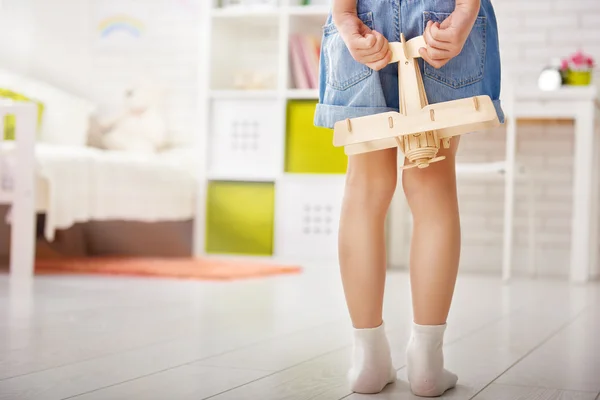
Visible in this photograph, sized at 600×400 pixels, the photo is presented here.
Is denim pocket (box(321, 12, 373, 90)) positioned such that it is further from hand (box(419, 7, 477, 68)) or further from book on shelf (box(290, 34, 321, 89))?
book on shelf (box(290, 34, 321, 89))

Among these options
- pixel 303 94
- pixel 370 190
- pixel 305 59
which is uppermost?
pixel 305 59

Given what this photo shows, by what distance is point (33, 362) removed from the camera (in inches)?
54.4

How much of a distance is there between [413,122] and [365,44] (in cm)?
12

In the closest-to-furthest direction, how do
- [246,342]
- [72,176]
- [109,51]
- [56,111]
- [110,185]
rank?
1. [246,342]
2. [72,176]
3. [110,185]
4. [56,111]
5. [109,51]

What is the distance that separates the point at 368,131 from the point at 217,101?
2755mm

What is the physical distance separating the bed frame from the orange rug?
14 centimetres

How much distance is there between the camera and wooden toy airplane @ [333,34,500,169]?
1.16 m

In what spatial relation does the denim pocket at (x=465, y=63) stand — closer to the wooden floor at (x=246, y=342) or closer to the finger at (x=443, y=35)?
the finger at (x=443, y=35)

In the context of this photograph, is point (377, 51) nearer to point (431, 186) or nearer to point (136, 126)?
point (431, 186)

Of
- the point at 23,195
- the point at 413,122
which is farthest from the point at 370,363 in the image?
the point at 23,195

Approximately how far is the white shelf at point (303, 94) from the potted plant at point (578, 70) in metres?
0.99

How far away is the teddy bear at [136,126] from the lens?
155 inches

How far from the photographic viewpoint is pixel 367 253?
50.6 inches

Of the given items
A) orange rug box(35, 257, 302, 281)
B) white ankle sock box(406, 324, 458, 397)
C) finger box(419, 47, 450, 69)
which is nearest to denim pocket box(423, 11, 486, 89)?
finger box(419, 47, 450, 69)
